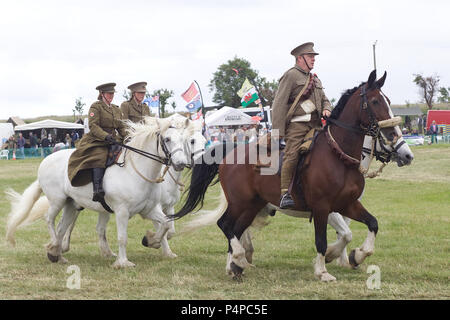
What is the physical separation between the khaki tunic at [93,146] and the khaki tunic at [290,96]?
267 cm

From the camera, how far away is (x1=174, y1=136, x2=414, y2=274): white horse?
7023 mm

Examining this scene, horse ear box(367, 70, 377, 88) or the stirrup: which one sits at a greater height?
horse ear box(367, 70, 377, 88)

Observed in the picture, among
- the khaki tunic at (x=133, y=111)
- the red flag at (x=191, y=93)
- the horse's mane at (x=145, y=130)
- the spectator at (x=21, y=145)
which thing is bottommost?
the spectator at (x=21, y=145)

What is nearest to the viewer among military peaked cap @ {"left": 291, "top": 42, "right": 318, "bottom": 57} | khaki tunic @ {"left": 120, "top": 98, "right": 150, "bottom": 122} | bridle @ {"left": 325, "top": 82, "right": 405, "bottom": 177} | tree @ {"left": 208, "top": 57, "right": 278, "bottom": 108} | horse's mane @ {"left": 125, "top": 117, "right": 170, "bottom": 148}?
bridle @ {"left": 325, "top": 82, "right": 405, "bottom": 177}

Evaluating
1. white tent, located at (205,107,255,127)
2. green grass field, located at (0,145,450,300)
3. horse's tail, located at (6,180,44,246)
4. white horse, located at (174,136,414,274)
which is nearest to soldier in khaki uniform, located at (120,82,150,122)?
horse's tail, located at (6,180,44,246)

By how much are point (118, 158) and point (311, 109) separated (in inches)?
115

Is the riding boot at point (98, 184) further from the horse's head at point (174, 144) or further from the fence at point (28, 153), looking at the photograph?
the fence at point (28, 153)

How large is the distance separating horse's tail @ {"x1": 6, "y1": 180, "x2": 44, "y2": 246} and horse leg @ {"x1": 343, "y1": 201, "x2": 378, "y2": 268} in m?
5.09

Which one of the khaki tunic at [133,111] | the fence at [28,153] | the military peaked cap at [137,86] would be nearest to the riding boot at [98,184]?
the khaki tunic at [133,111]

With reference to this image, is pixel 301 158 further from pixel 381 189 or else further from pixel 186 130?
pixel 381 189

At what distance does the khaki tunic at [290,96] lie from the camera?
7.50 m

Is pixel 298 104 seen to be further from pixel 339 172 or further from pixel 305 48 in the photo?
pixel 339 172

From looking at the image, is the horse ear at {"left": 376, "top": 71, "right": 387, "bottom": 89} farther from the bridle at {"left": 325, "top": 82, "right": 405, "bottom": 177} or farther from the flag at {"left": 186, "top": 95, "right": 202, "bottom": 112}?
the flag at {"left": 186, "top": 95, "right": 202, "bottom": 112}

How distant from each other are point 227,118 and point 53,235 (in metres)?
27.9
